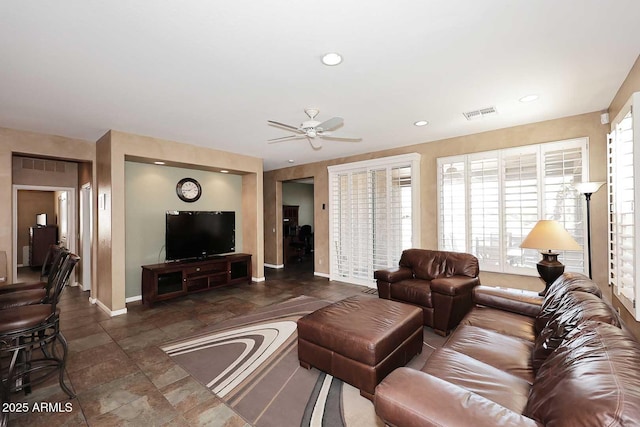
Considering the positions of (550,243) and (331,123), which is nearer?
(550,243)

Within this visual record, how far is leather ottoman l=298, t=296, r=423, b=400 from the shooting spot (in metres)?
2.14

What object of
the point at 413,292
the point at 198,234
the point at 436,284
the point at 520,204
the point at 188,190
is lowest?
the point at 413,292

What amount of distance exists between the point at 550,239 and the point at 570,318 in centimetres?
142

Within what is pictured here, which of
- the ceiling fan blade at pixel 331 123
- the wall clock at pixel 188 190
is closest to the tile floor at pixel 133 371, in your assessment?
the wall clock at pixel 188 190

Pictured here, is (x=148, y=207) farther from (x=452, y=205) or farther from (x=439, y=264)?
(x=452, y=205)

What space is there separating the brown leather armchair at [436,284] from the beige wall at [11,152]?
5.16 meters

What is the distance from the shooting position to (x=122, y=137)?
13.5 feet

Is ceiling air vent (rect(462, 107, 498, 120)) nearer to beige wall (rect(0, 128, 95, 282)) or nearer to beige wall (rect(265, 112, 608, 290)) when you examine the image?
beige wall (rect(265, 112, 608, 290))

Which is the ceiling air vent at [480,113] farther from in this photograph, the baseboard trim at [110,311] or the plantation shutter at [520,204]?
the baseboard trim at [110,311]

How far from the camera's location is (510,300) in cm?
271

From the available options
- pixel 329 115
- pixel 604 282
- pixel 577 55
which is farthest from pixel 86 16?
pixel 604 282

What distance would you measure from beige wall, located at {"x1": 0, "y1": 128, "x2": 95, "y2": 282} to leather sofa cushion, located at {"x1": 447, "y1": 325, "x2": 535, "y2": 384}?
5.64 meters

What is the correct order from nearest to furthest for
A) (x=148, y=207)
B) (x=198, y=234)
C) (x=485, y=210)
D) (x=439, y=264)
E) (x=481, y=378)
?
(x=481, y=378) < (x=439, y=264) < (x=485, y=210) < (x=148, y=207) < (x=198, y=234)

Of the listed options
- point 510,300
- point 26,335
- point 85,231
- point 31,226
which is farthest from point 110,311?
point 31,226
